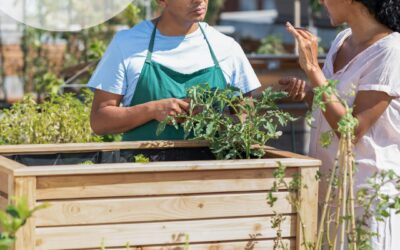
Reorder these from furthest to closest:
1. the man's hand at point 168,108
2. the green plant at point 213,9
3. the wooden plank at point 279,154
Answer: the green plant at point 213,9 < the man's hand at point 168,108 < the wooden plank at point 279,154

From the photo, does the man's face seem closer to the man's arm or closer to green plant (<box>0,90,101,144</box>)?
the man's arm

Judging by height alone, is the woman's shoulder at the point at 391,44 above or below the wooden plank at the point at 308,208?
above

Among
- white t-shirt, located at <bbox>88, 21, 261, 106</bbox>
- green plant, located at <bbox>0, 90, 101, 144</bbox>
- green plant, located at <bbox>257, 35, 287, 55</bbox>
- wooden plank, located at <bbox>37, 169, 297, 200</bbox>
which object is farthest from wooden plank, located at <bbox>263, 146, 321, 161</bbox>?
green plant, located at <bbox>257, 35, 287, 55</bbox>

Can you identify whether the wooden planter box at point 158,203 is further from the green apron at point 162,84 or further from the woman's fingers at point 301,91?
the green apron at point 162,84

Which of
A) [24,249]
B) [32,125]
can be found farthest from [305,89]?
[32,125]

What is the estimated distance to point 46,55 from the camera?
12.0 meters

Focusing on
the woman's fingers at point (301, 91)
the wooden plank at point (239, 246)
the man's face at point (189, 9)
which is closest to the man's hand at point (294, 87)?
the woman's fingers at point (301, 91)

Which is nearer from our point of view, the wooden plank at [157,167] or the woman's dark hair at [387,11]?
the wooden plank at [157,167]

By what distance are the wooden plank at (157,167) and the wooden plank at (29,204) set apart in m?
0.02

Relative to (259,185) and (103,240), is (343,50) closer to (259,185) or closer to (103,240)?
(259,185)

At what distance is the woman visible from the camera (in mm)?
2730

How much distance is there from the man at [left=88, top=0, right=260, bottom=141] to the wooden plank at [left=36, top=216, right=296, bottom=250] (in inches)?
22.0

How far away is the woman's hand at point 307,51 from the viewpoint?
275 cm

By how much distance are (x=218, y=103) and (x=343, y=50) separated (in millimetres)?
439
